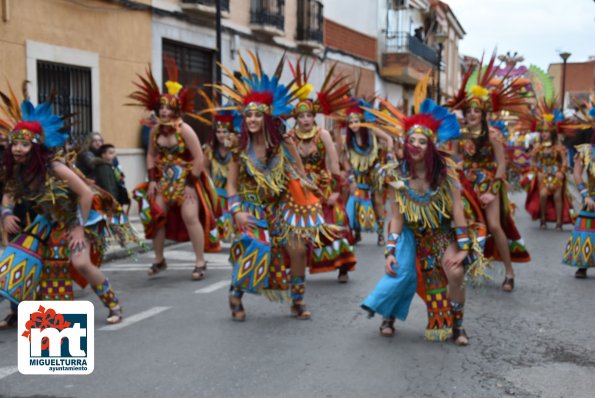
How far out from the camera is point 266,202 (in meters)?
6.27

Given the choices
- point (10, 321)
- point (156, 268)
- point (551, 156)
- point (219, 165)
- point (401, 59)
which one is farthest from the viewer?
point (401, 59)

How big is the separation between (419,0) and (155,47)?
77.3 feet

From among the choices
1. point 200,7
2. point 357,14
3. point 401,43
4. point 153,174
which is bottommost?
point 153,174

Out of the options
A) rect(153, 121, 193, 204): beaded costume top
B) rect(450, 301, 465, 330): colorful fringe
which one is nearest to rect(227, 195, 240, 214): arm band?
rect(450, 301, 465, 330): colorful fringe

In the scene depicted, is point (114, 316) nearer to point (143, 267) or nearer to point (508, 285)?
point (143, 267)

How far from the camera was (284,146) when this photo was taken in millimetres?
6328

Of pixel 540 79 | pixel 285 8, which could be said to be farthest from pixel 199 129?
pixel 540 79

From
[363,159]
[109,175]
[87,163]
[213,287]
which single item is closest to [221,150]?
[109,175]

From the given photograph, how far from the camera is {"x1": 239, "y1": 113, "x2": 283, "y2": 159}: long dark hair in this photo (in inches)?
243

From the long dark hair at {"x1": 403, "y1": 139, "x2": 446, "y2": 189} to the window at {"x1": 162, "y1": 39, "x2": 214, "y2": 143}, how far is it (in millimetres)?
12453

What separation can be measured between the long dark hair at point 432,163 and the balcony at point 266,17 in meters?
15.9

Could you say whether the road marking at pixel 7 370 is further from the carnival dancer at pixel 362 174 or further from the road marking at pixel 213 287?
the carnival dancer at pixel 362 174

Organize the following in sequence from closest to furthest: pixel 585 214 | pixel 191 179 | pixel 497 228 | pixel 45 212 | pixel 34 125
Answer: pixel 34 125 → pixel 45 212 → pixel 497 228 → pixel 191 179 → pixel 585 214

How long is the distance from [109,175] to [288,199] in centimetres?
506
